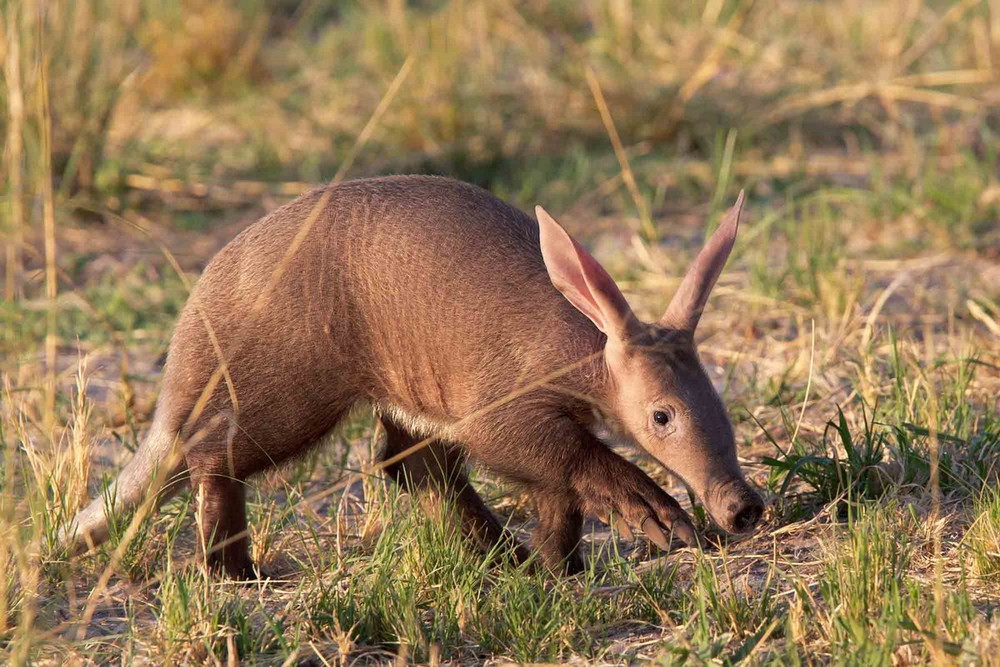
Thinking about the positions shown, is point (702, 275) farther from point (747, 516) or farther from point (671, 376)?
point (747, 516)

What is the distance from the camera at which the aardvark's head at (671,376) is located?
3359 mm

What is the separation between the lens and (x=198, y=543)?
366 cm

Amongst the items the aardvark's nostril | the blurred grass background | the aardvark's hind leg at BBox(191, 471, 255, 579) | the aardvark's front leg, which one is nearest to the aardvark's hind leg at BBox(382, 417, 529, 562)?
the blurred grass background

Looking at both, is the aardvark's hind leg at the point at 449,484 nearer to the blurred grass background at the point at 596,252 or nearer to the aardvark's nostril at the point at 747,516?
the blurred grass background at the point at 596,252

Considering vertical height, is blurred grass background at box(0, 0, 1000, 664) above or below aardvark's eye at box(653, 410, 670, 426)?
below

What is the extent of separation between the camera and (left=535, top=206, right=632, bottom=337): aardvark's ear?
337 cm

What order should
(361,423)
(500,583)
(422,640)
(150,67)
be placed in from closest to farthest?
(422,640) < (500,583) < (361,423) < (150,67)

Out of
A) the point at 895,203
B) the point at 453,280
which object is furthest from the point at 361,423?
the point at 895,203

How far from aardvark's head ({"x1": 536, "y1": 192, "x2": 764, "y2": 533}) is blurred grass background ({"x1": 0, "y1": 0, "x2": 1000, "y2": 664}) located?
20cm

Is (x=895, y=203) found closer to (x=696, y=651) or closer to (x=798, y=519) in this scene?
(x=798, y=519)

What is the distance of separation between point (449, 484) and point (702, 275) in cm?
97

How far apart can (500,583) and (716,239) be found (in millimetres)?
1023

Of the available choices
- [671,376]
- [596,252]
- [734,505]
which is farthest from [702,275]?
[596,252]

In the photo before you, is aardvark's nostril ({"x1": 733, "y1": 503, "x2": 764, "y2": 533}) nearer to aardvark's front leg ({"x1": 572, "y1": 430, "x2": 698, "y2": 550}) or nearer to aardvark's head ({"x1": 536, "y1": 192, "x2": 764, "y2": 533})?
aardvark's head ({"x1": 536, "y1": 192, "x2": 764, "y2": 533})
